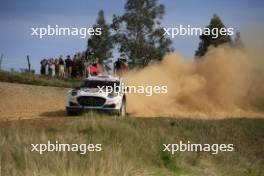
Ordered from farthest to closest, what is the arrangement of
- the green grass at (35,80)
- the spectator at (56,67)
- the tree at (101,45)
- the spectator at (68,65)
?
the tree at (101,45) < the spectator at (56,67) < the spectator at (68,65) < the green grass at (35,80)

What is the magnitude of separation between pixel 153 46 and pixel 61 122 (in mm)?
38804

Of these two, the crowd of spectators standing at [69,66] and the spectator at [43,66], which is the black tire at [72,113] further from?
the spectator at [43,66]

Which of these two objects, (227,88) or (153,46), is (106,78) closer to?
(227,88)

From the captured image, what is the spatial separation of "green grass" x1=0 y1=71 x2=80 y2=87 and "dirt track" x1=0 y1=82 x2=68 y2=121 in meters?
1.84

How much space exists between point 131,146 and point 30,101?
13.2 m

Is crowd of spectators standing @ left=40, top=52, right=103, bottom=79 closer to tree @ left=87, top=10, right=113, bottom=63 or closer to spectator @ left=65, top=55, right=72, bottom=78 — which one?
spectator @ left=65, top=55, right=72, bottom=78

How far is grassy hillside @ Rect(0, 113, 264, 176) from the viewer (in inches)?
480

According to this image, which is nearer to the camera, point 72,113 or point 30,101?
point 72,113

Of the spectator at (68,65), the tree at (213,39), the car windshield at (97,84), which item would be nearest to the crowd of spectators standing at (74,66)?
the spectator at (68,65)

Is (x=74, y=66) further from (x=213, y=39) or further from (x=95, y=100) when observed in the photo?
(x=213, y=39)

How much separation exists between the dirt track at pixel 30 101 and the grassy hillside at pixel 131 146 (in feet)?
14.7

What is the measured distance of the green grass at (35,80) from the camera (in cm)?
3453

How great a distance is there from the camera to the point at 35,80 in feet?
115

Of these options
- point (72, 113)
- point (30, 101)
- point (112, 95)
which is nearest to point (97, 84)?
point (112, 95)
